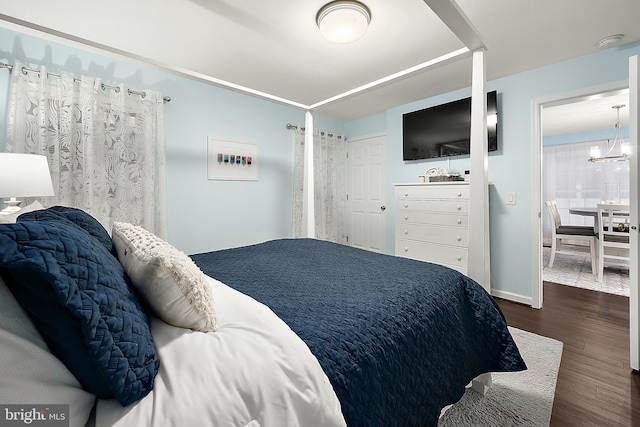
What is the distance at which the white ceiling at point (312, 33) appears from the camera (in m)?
1.99

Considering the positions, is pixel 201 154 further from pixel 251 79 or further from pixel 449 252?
pixel 449 252

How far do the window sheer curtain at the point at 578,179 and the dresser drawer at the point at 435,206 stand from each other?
479 centimetres

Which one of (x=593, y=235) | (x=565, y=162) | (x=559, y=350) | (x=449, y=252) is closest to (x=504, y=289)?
(x=449, y=252)

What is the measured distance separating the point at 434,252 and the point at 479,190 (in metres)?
1.91

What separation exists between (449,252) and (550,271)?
2312 mm

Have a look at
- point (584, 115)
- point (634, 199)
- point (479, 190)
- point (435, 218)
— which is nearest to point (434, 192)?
point (435, 218)

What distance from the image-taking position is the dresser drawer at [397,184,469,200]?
10.4 ft

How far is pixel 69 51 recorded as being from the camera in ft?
8.48

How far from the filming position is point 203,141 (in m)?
3.41

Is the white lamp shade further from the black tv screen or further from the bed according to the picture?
the black tv screen

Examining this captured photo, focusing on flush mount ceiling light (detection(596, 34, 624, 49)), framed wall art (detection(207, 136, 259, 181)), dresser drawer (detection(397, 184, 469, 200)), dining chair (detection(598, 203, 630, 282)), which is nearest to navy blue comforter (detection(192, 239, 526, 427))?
dresser drawer (detection(397, 184, 469, 200))

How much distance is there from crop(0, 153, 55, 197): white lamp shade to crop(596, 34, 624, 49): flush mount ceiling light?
4.52 metres

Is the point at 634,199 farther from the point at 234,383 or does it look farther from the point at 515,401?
the point at 234,383

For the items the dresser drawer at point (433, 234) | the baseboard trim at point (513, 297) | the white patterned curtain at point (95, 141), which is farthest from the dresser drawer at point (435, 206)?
the white patterned curtain at point (95, 141)
